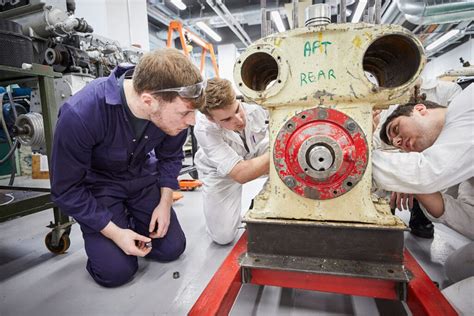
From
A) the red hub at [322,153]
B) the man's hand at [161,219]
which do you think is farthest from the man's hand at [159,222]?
the red hub at [322,153]

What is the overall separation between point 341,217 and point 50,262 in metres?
1.40

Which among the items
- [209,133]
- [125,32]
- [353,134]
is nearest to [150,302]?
[209,133]

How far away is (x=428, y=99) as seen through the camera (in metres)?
1.98

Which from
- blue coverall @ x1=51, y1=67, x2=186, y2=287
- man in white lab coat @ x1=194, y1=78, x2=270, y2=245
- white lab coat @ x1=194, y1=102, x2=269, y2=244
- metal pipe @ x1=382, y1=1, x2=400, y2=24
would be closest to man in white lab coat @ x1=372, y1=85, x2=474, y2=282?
man in white lab coat @ x1=194, y1=78, x2=270, y2=245

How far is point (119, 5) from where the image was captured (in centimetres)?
398

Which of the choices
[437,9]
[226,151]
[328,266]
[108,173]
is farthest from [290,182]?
[437,9]

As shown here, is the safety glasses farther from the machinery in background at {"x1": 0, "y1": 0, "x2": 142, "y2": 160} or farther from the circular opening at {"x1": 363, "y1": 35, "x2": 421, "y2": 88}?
the machinery in background at {"x1": 0, "y1": 0, "x2": 142, "y2": 160}

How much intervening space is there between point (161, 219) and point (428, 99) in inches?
74.8

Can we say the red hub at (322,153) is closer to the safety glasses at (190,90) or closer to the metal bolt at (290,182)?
the metal bolt at (290,182)

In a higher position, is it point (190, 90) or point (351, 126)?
point (190, 90)

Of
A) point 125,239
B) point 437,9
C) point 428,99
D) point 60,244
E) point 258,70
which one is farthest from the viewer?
point 437,9

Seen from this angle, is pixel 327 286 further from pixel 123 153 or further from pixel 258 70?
pixel 123 153

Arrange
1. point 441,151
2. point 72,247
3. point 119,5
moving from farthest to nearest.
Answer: point 119,5 < point 72,247 < point 441,151

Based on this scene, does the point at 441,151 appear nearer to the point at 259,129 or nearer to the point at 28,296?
the point at 259,129
